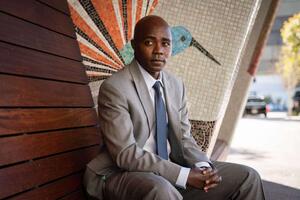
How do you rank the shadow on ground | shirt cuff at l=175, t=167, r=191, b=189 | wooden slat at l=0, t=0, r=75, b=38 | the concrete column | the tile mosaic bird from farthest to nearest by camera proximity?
the concrete column → the shadow on ground → the tile mosaic bird → wooden slat at l=0, t=0, r=75, b=38 → shirt cuff at l=175, t=167, r=191, b=189

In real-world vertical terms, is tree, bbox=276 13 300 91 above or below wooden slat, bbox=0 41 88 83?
below

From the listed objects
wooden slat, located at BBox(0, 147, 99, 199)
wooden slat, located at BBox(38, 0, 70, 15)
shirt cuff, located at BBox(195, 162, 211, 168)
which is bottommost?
wooden slat, located at BBox(0, 147, 99, 199)

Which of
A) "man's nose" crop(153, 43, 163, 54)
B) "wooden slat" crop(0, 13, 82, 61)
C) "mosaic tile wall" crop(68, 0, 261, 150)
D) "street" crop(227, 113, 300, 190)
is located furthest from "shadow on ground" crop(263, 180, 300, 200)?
"wooden slat" crop(0, 13, 82, 61)

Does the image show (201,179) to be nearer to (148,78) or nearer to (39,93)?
(148,78)

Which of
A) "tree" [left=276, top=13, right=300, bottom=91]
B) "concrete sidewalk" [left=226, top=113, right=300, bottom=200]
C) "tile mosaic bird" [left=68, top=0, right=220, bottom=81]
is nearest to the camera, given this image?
"tile mosaic bird" [left=68, top=0, right=220, bottom=81]

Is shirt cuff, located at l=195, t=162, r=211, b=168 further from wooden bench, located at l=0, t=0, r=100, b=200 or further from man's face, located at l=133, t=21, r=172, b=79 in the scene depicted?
wooden bench, located at l=0, t=0, r=100, b=200

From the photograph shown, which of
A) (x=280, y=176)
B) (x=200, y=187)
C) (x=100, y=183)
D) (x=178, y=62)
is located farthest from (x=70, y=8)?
(x=280, y=176)

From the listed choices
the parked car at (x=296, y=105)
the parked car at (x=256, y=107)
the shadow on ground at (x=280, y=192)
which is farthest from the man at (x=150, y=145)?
the parked car at (x=296, y=105)

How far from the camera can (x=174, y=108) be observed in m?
2.48

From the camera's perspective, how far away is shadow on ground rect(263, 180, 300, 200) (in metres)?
4.30

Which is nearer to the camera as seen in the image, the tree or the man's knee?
the man's knee

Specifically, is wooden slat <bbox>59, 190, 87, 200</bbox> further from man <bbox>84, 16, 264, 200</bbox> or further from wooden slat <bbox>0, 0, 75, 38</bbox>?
wooden slat <bbox>0, 0, 75, 38</bbox>

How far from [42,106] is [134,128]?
23.9 inches

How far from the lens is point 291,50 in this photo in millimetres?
24031
